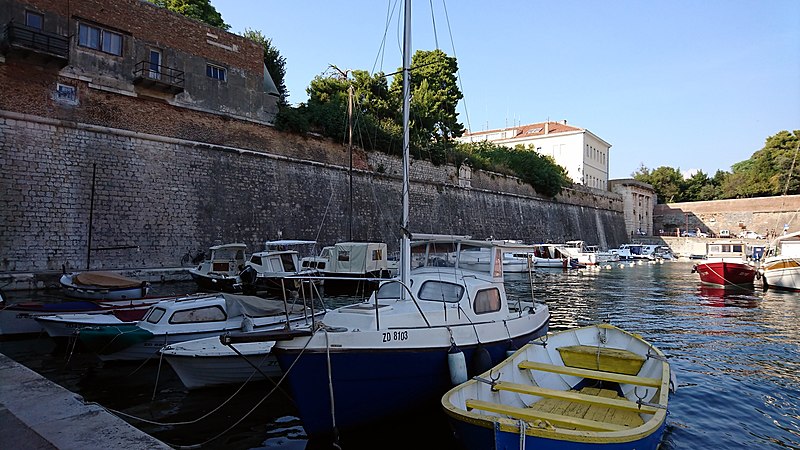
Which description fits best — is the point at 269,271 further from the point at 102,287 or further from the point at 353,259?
the point at 102,287

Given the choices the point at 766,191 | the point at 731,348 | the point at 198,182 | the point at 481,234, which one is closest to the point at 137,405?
the point at 731,348

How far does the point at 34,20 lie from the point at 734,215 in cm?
6624

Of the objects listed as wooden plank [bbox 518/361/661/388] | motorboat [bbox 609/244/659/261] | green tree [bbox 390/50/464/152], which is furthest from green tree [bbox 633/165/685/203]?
wooden plank [bbox 518/361/661/388]

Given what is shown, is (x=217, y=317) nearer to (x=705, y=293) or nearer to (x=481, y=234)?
(x=705, y=293)

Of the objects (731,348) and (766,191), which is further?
(766,191)

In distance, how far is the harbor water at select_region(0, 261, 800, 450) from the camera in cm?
608

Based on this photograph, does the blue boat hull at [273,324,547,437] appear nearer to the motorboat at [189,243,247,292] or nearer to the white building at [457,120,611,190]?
the motorboat at [189,243,247,292]

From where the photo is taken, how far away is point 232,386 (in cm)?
769

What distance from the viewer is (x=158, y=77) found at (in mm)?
20656

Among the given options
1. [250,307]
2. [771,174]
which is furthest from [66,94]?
[771,174]

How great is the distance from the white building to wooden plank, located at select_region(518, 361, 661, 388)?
57.6 meters

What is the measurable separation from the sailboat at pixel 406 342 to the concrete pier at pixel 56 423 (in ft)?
4.57

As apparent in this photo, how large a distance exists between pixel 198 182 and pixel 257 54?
26.0ft

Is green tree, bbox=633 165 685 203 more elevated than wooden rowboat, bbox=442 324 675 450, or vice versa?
green tree, bbox=633 165 685 203
